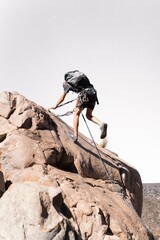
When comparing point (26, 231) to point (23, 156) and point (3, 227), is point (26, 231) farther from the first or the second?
point (23, 156)

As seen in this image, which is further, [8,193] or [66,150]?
[66,150]

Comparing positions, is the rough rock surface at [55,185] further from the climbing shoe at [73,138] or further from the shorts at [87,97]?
the shorts at [87,97]

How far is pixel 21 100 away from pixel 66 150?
1.84 metres

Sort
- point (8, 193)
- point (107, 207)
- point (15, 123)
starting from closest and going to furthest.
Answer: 1. point (8, 193)
2. point (107, 207)
3. point (15, 123)

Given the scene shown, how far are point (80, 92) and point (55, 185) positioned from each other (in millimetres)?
3421

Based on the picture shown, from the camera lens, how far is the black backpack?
10203 millimetres

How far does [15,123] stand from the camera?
361 inches

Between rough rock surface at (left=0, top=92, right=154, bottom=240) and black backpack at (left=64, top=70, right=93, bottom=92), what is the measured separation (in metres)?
1.14

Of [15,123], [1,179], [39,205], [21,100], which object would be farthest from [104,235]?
[21,100]

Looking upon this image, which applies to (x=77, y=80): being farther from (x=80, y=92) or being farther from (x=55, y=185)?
(x=55, y=185)

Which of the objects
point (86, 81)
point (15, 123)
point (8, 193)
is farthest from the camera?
point (86, 81)

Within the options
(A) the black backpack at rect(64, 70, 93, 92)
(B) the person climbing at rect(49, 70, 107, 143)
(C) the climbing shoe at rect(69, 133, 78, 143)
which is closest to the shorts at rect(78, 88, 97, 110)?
(B) the person climbing at rect(49, 70, 107, 143)

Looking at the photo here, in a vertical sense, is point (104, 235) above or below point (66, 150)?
below

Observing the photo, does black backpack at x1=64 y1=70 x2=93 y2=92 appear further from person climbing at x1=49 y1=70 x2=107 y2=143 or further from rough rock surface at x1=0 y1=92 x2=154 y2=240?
rough rock surface at x1=0 y1=92 x2=154 y2=240
